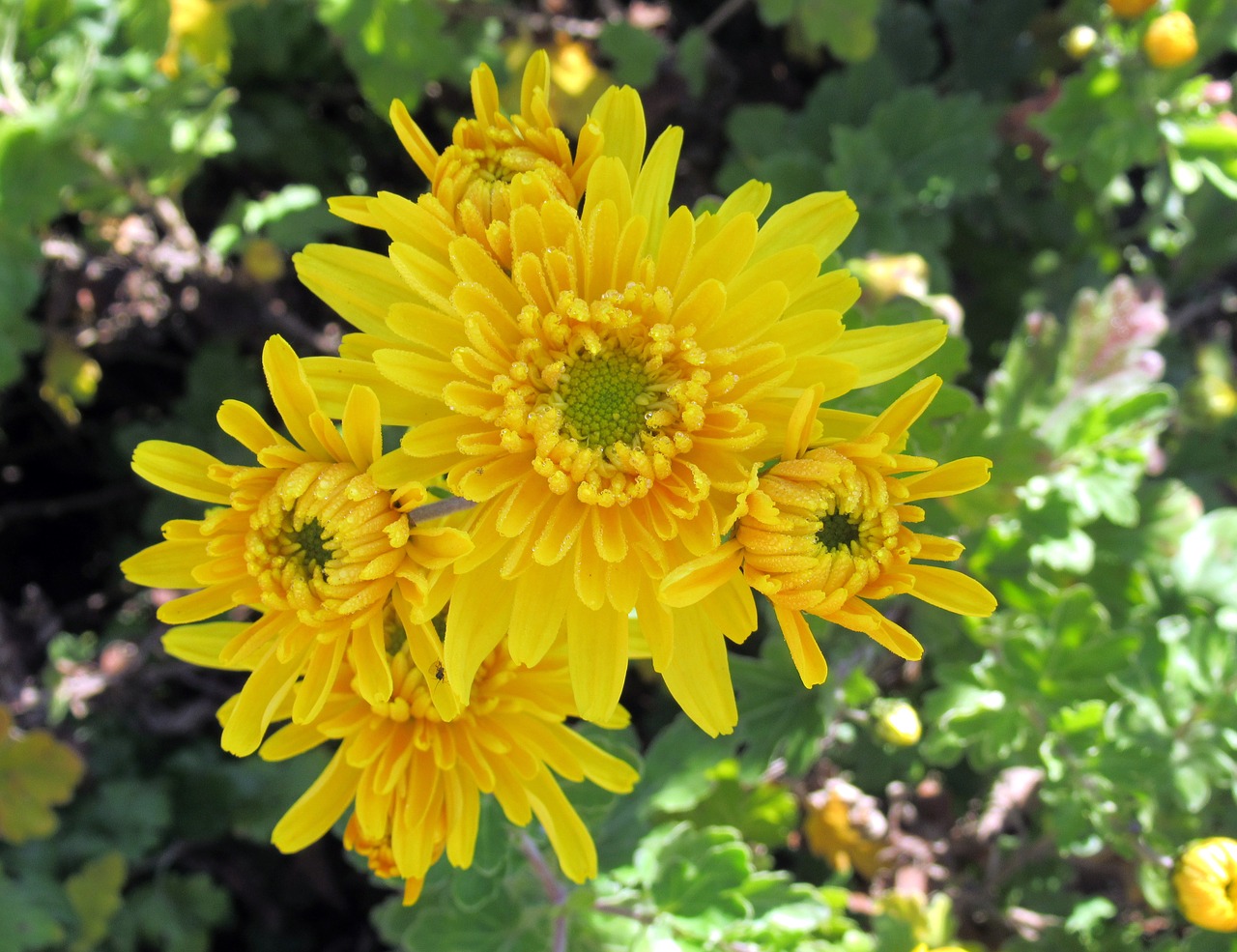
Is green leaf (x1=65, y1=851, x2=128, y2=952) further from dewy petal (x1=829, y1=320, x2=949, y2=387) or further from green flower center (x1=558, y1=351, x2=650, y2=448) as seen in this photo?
dewy petal (x1=829, y1=320, x2=949, y2=387)

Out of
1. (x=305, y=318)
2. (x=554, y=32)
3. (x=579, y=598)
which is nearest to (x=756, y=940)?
(x=579, y=598)

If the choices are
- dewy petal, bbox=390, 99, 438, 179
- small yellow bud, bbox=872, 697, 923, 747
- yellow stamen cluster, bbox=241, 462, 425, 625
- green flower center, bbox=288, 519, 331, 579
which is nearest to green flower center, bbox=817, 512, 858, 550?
yellow stamen cluster, bbox=241, 462, 425, 625

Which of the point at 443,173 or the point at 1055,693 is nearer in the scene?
the point at 443,173

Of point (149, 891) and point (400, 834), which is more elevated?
point (400, 834)

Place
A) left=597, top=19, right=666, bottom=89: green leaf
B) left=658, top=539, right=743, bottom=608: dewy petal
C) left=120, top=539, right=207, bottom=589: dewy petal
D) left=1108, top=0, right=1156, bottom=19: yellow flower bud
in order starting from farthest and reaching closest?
left=597, top=19, right=666, bottom=89: green leaf < left=1108, top=0, right=1156, bottom=19: yellow flower bud < left=120, top=539, right=207, bottom=589: dewy petal < left=658, top=539, right=743, bottom=608: dewy petal

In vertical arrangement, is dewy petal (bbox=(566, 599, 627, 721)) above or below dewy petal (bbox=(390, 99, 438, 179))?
below

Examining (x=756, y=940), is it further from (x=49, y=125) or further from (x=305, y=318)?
(x=49, y=125)

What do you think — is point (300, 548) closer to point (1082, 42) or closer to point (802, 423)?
point (802, 423)
